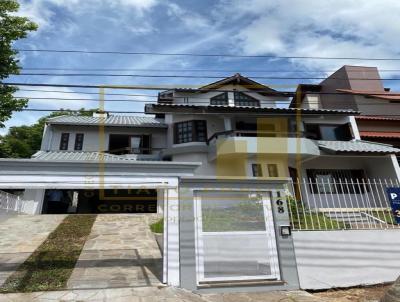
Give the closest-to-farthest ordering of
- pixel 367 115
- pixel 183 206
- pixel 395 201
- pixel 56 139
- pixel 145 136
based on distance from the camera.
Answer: pixel 183 206 → pixel 395 201 → pixel 56 139 → pixel 145 136 → pixel 367 115

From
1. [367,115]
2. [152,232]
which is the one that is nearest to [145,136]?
[152,232]

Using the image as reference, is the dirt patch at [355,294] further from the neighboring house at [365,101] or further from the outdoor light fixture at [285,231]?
the neighboring house at [365,101]

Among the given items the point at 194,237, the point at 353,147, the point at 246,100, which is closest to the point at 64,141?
the point at 246,100

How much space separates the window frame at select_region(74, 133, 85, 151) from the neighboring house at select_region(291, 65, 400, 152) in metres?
14.8

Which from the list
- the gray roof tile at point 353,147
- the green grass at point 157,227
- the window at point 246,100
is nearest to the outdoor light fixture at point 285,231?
the green grass at point 157,227

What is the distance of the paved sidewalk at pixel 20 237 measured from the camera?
7.21 m

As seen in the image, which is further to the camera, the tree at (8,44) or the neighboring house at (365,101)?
the neighboring house at (365,101)

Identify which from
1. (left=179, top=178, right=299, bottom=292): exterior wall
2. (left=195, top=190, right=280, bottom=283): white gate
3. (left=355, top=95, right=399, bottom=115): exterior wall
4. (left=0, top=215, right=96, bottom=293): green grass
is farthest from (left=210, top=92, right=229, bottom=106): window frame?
(left=195, top=190, right=280, bottom=283): white gate

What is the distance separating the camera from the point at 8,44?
12133 mm

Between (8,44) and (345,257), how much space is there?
1496 cm

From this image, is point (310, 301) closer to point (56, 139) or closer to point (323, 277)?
point (323, 277)

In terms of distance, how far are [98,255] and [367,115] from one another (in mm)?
22526

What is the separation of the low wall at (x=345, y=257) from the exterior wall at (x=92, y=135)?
14.4 metres

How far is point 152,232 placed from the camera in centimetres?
1134
